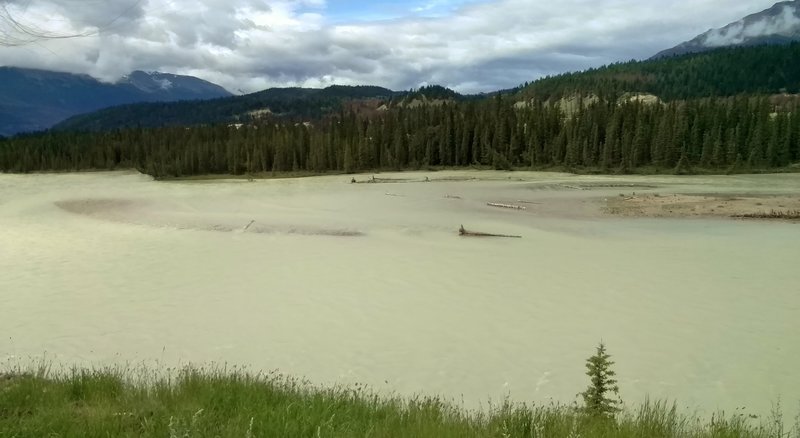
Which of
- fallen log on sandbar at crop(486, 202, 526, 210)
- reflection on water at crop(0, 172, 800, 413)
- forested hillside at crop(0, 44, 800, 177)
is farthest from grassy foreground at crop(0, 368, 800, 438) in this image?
forested hillside at crop(0, 44, 800, 177)

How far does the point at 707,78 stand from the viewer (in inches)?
5837

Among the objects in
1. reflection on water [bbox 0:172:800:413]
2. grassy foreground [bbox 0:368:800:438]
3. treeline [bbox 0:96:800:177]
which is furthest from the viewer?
treeline [bbox 0:96:800:177]

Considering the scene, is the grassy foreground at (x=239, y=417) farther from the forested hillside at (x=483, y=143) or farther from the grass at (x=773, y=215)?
the forested hillside at (x=483, y=143)

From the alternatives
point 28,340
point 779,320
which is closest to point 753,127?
point 779,320

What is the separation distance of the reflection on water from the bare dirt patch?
7.53ft

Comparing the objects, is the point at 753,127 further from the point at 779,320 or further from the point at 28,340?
the point at 28,340

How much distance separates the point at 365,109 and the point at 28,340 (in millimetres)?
174970

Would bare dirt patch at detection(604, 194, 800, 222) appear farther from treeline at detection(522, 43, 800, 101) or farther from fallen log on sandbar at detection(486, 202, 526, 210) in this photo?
treeline at detection(522, 43, 800, 101)

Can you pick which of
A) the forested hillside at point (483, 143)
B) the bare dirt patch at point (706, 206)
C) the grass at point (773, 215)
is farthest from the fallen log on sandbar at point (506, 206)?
the forested hillside at point (483, 143)

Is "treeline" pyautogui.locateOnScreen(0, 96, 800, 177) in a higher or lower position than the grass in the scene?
higher

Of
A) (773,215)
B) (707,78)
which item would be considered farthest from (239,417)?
(707,78)

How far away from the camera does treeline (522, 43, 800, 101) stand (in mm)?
140125

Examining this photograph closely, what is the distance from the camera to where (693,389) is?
389 inches

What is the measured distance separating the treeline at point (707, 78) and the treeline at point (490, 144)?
6144 cm
